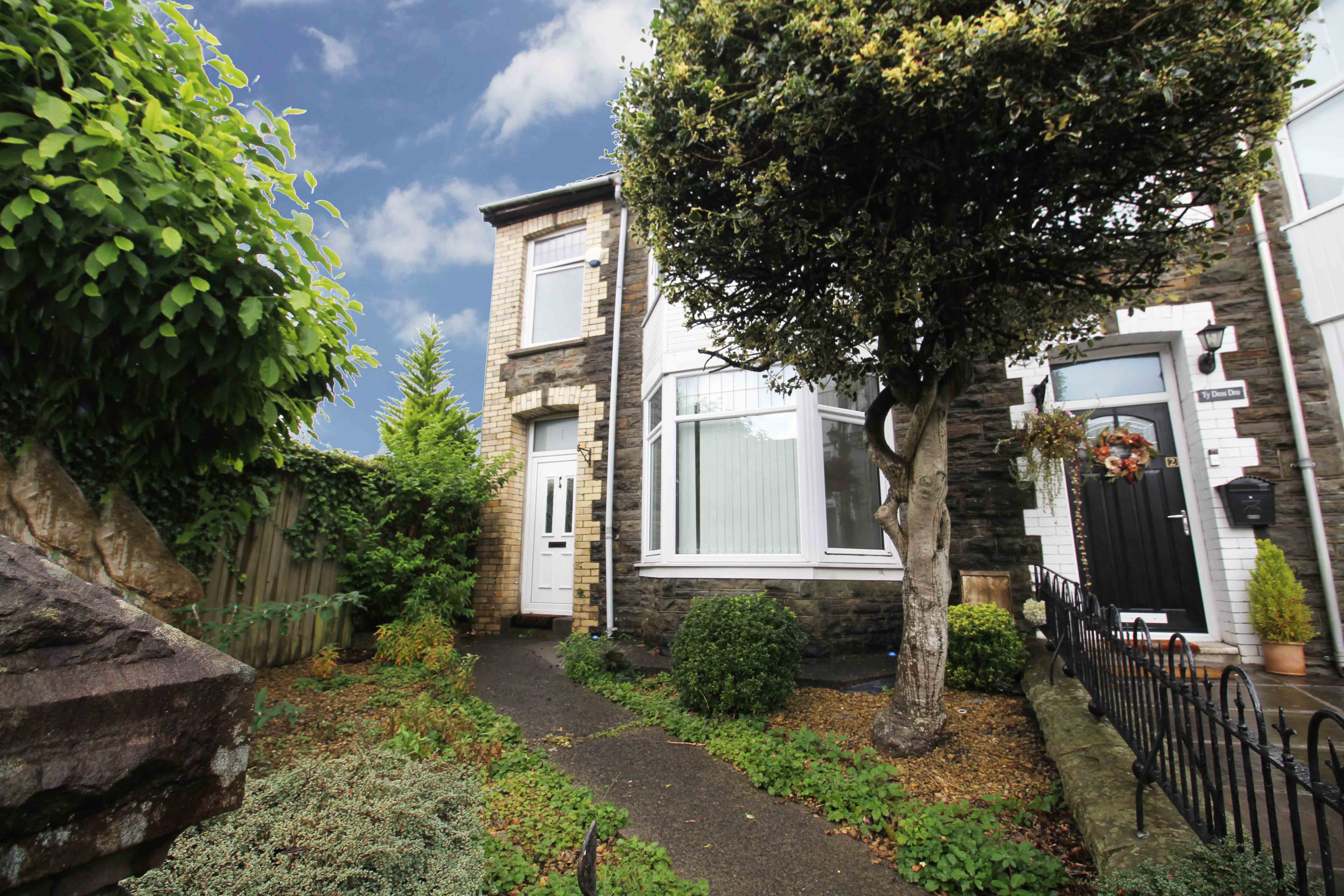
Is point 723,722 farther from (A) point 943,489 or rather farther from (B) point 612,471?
(B) point 612,471

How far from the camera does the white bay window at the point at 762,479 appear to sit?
20.8ft

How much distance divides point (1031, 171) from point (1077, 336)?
1.21 metres

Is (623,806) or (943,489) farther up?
(943,489)

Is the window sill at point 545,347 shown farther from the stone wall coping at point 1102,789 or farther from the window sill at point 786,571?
the stone wall coping at point 1102,789

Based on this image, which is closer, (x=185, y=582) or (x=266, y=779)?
(x=266, y=779)

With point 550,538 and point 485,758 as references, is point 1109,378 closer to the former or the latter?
point 485,758

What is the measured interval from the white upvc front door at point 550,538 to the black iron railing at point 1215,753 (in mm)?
5969

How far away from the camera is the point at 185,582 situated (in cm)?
352

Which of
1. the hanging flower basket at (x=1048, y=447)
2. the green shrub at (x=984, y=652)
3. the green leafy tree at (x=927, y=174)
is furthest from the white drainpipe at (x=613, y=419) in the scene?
the hanging flower basket at (x=1048, y=447)

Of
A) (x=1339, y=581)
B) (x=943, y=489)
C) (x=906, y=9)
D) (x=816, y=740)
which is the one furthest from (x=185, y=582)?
(x=1339, y=581)

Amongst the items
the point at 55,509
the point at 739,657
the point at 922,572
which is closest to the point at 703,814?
the point at 739,657

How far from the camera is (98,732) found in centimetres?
87

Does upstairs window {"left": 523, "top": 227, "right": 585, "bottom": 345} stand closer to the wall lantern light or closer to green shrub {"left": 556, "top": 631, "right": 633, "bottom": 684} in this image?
green shrub {"left": 556, "top": 631, "right": 633, "bottom": 684}

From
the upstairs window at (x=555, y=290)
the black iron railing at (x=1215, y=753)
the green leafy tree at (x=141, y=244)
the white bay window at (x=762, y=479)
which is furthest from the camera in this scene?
the upstairs window at (x=555, y=290)
